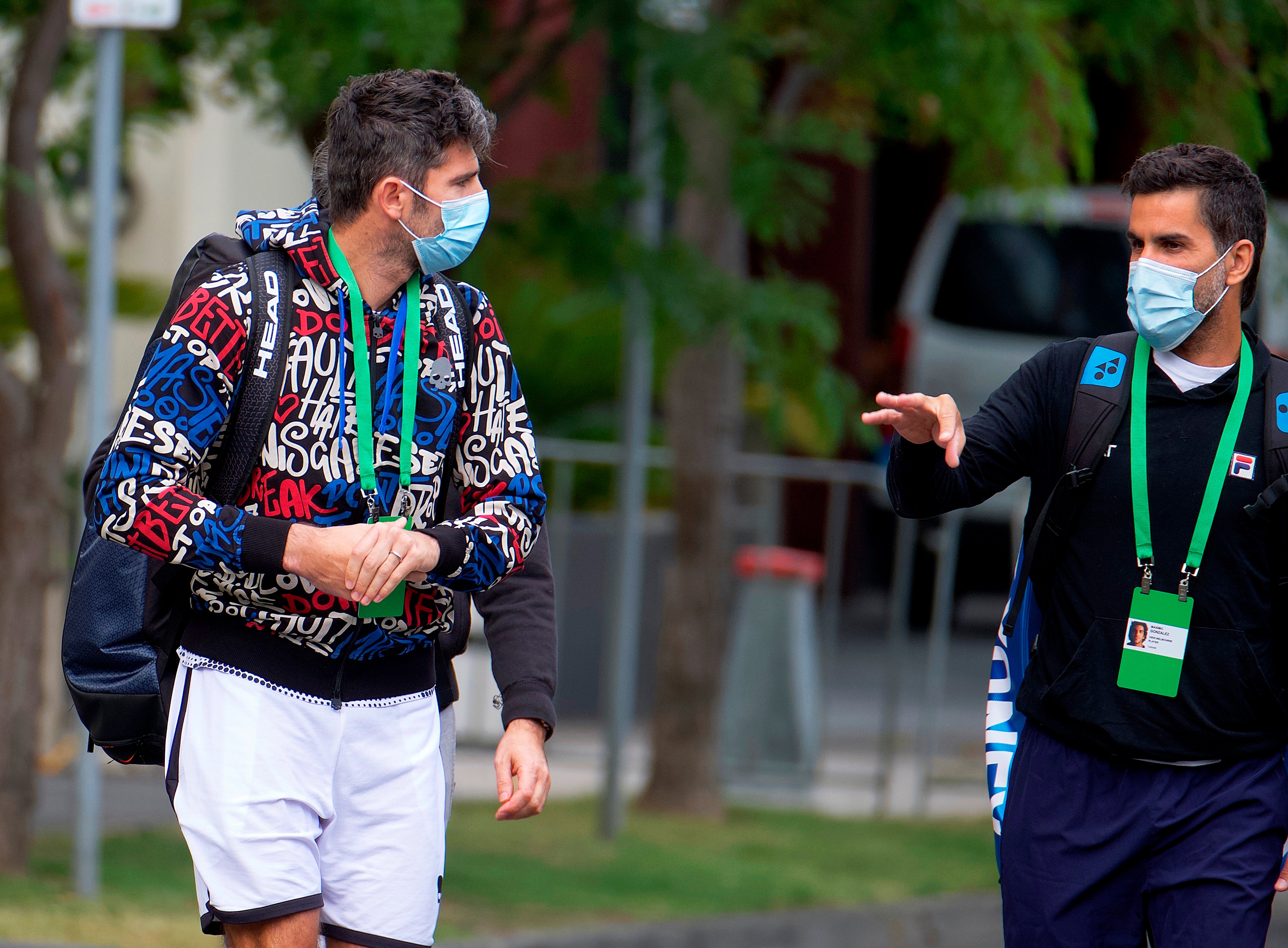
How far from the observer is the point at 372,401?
262 centimetres

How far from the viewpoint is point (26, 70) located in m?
6.12

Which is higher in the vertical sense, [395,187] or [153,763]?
[395,187]

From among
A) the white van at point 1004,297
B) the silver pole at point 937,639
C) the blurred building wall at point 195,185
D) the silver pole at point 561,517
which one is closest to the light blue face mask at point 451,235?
the silver pole at point 937,639

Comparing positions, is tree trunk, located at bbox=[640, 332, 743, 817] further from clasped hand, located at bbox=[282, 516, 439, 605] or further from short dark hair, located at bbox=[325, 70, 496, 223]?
clasped hand, located at bbox=[282, 516, 439, 605]

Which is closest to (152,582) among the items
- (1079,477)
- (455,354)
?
(455,354)

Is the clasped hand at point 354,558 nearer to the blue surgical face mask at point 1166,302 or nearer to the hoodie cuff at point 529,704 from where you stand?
the hoodie cuff at point 529,704

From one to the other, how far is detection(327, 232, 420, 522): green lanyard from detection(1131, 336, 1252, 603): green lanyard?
49.0 inches

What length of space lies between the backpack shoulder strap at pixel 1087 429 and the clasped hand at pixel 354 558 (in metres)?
1.19

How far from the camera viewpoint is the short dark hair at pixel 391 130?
8.65 feet

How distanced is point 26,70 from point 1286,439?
189 inches

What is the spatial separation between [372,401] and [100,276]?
11.8ft

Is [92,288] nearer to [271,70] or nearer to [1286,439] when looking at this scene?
Answer: [271,70]

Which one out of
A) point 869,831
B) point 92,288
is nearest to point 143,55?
point 92,288

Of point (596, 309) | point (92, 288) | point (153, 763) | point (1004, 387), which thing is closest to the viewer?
point (153, 763)
